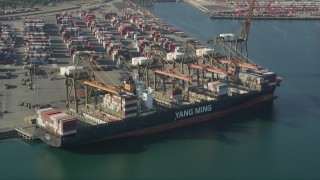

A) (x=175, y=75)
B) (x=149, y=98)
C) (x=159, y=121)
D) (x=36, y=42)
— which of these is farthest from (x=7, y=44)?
(x=159, y=121)

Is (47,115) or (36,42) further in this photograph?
(36,42)

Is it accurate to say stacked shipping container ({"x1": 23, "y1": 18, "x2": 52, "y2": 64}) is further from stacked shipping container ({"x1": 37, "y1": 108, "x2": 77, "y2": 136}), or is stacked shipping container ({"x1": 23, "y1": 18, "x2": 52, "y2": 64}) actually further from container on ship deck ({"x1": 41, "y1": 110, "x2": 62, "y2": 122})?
stacked shipping container ({"x1": 37, "y1": 108, "x2": 77, "y2": 136})

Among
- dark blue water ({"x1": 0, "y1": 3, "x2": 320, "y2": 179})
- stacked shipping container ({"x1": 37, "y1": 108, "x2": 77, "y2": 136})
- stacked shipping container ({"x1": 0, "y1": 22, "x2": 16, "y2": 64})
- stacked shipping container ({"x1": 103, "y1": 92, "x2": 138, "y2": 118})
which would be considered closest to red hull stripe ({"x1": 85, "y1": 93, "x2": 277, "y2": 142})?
dark blue water ({"x1": 0, "y1": 3, "x2": 320, "y2": 179})

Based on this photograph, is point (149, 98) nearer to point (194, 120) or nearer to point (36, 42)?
point (194, 120)

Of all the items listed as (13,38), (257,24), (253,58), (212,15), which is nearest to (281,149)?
(253,58)

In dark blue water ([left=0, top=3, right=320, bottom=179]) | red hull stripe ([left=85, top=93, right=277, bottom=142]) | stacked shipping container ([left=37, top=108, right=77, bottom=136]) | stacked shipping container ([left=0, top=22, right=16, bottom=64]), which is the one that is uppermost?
stacked shipping container ([left=0, top=22, right=16, bottom=64])

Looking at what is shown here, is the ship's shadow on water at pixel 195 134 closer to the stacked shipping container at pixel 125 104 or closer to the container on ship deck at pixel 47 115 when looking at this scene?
the stacked shipping container at pixel 125 104

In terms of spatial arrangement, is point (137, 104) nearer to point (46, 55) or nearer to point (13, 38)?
point (46, 55)

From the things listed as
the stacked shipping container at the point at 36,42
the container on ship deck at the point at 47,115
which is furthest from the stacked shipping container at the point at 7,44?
the container on ship deck at the point at 47,115
